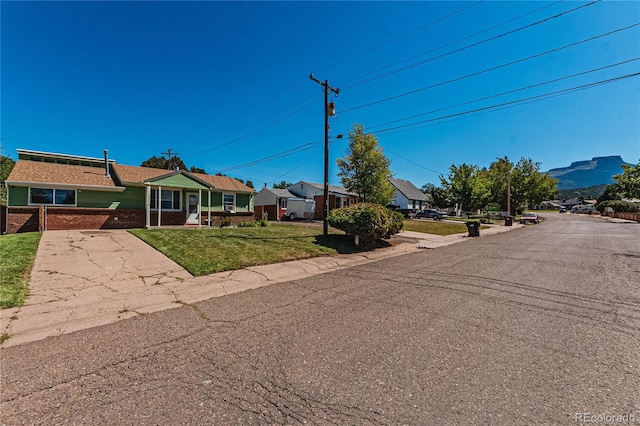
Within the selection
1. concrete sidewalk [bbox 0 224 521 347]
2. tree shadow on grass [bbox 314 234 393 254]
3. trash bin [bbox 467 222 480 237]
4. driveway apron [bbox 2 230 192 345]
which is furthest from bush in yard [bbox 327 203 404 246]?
trash bin [bbox 467 222 480 237]

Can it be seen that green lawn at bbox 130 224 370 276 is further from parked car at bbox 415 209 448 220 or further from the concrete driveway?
parked car at bbox 415 209 448 220

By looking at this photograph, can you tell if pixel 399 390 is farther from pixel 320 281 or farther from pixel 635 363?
pixel 320 281

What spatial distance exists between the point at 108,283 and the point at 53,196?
1354 cm

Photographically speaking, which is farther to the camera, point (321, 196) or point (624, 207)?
point (624, 207)

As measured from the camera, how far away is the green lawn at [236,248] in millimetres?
8039

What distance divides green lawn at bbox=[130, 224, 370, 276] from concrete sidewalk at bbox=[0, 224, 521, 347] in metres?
0.35

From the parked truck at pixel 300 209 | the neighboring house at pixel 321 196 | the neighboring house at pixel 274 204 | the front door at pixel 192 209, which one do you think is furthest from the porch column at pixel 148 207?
the neighboring house at pixel 321 196

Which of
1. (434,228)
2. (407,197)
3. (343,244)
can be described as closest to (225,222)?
(343,244)

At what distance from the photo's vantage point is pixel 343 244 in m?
12.4

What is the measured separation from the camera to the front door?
A: 64.1ft

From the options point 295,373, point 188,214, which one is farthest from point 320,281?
point 188,214

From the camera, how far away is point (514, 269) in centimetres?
820

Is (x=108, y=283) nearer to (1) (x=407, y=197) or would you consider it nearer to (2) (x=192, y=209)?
(2) (x=192, y=209)

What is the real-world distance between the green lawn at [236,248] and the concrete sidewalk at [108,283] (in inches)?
13.9
